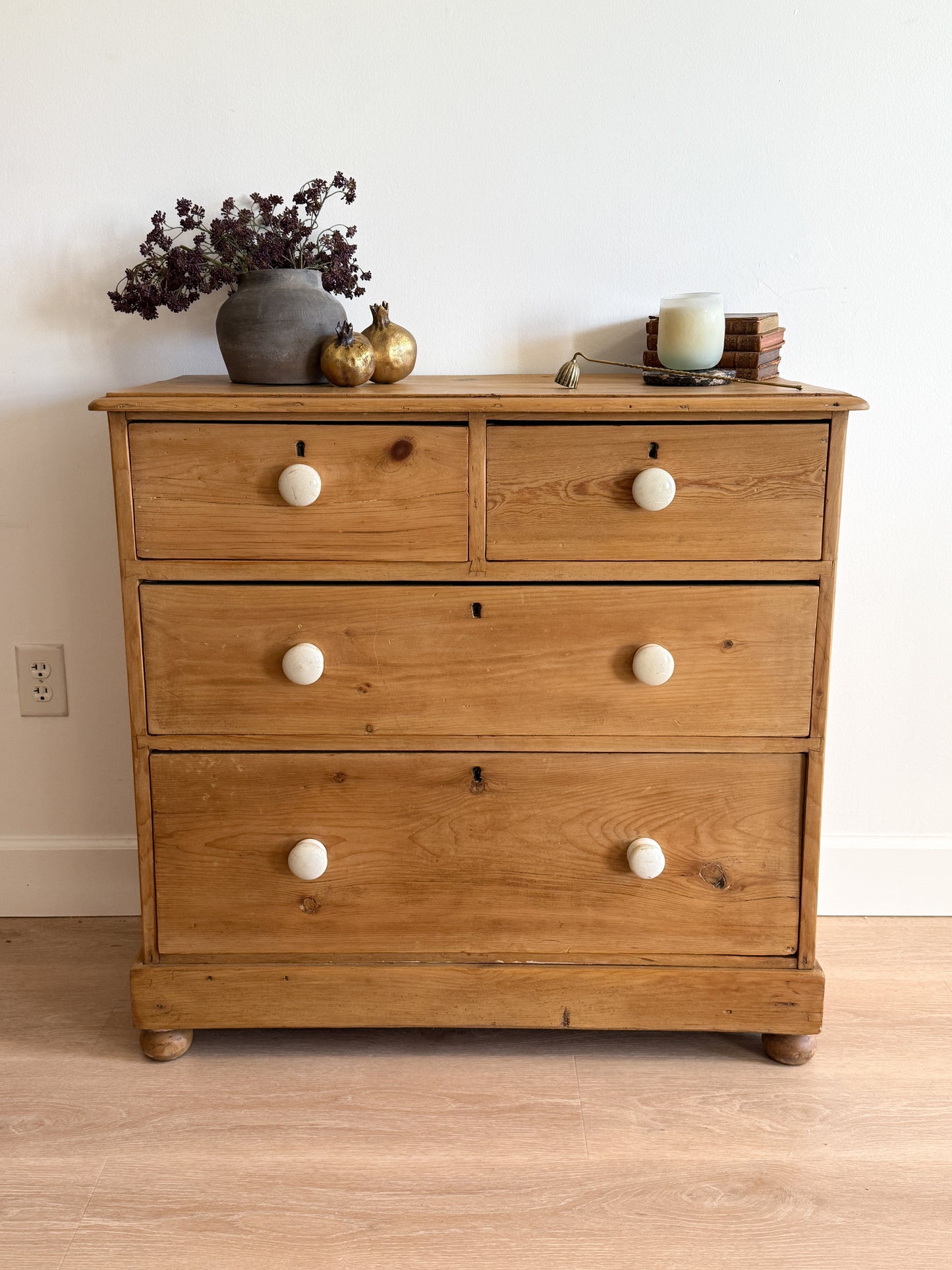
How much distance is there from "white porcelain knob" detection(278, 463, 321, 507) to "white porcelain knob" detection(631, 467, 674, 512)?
402mm

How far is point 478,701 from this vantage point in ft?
4.77

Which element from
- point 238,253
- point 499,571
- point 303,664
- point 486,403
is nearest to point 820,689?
point 499,571

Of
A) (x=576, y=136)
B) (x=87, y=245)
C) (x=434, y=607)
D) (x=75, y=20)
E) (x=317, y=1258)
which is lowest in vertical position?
(x=317, y=1258)

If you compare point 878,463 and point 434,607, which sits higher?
point 878,463

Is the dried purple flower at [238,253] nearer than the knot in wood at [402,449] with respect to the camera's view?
No

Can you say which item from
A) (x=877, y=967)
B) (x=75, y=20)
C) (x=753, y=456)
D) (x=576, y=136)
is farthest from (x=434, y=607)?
(x=75, y=20)

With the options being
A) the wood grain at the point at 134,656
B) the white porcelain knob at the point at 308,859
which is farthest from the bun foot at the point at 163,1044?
the white porcelain knob at the point at 308,859

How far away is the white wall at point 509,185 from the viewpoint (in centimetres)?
168

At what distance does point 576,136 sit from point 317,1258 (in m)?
1.58

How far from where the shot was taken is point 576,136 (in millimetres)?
1714

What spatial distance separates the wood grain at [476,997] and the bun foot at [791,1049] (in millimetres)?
27

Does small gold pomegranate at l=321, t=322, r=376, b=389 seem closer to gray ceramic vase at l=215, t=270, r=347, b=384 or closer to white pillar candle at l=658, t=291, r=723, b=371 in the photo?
gray ceramic vase at l=215, t=270, r=347, b=384

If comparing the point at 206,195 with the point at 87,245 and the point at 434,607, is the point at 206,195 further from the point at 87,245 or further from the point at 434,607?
the point at 434,607

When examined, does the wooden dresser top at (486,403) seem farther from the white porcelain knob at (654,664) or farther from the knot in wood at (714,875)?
the knot in wood at (714,875)
